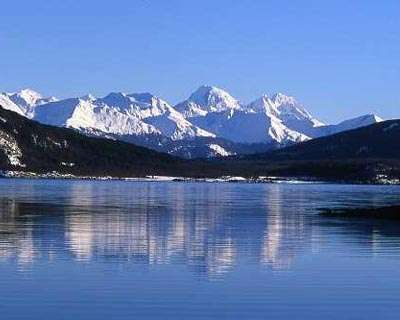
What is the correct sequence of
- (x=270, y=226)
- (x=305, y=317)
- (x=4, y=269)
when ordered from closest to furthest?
(x=305, y=317) → (x=4, y=269) → (x=270, y=226)

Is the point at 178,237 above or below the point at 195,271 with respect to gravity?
above

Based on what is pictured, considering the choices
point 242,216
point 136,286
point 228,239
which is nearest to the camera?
point 136,286

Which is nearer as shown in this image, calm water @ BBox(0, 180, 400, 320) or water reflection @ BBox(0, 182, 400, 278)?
calm water @ BBox(0, 180, 400, 320)

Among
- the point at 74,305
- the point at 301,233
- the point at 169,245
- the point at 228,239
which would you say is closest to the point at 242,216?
the point at 301,233

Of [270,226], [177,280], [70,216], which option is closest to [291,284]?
[177,280]

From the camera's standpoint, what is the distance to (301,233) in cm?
6556

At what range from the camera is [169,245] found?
177 feet

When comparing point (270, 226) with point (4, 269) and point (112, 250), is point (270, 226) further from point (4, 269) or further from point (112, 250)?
point (4, 269)

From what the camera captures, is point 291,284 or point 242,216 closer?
point 291,284

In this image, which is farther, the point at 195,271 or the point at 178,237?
the point at 178,237

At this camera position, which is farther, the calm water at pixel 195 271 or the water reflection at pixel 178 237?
the water reflection at pixel 178 237

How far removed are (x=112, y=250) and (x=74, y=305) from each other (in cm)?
1732

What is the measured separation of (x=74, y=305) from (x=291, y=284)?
33.7 ft

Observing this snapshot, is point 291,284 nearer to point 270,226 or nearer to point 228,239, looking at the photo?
point 228,239
